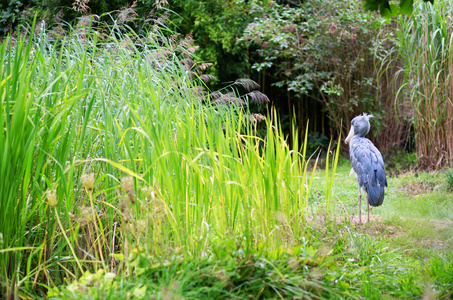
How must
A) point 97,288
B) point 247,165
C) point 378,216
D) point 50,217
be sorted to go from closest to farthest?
1. point 97,288
2. point 50,217
3. point 247,165
4. point 378,216

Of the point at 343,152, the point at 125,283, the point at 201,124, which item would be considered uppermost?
the point at 201,124

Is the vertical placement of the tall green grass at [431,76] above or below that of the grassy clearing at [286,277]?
above

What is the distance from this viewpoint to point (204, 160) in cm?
223

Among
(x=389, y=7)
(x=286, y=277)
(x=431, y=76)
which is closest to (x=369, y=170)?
(x=389, y=7)

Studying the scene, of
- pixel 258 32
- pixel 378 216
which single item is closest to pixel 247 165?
pixel 378 216

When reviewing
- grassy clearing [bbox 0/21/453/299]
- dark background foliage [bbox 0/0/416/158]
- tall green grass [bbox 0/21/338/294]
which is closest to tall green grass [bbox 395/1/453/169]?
dark background foliage [bbox 0/0/416/158]

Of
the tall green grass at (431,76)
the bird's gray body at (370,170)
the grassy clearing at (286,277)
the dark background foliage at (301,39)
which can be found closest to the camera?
the grassy clearing at (286,277)

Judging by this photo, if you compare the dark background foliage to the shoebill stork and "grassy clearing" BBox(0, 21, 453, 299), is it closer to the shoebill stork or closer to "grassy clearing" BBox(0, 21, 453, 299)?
the shoebill stork

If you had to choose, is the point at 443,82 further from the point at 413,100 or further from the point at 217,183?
the point at 217,183

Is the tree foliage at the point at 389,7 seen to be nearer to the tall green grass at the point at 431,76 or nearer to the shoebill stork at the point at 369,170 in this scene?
the shoebill stork at the point at 369,170

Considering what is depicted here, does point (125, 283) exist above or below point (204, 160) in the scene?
below

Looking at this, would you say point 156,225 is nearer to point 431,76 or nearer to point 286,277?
point 286,277

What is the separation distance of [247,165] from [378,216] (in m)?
2.12

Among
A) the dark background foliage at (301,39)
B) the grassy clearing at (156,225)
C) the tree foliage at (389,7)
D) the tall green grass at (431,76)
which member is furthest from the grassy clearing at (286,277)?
the dark background foliage at (301,39)
